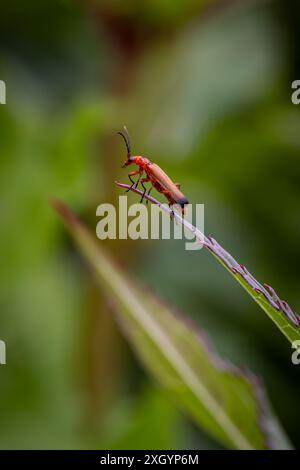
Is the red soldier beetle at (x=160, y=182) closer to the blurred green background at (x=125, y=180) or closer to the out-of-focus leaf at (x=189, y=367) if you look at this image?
the out-of-focus leaf at (x=189, y=367)

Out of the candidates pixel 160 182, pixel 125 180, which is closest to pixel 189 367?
pixel 160 182

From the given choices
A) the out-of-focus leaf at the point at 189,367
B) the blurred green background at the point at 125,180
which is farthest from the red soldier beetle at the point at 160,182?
the blurred green background at the point at 125,180

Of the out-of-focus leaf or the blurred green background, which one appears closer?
the out-of-focus leaf

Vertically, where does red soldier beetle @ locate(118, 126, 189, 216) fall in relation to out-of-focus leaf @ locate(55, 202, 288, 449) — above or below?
above

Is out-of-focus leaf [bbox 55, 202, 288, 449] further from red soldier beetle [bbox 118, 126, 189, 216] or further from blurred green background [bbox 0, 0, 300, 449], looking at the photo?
blurred green background [bbox 0, 0, 300, 449]

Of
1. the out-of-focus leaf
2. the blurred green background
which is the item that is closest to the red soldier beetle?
the out-of-focus leaf

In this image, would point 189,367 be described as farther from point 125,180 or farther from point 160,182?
point 125,180
